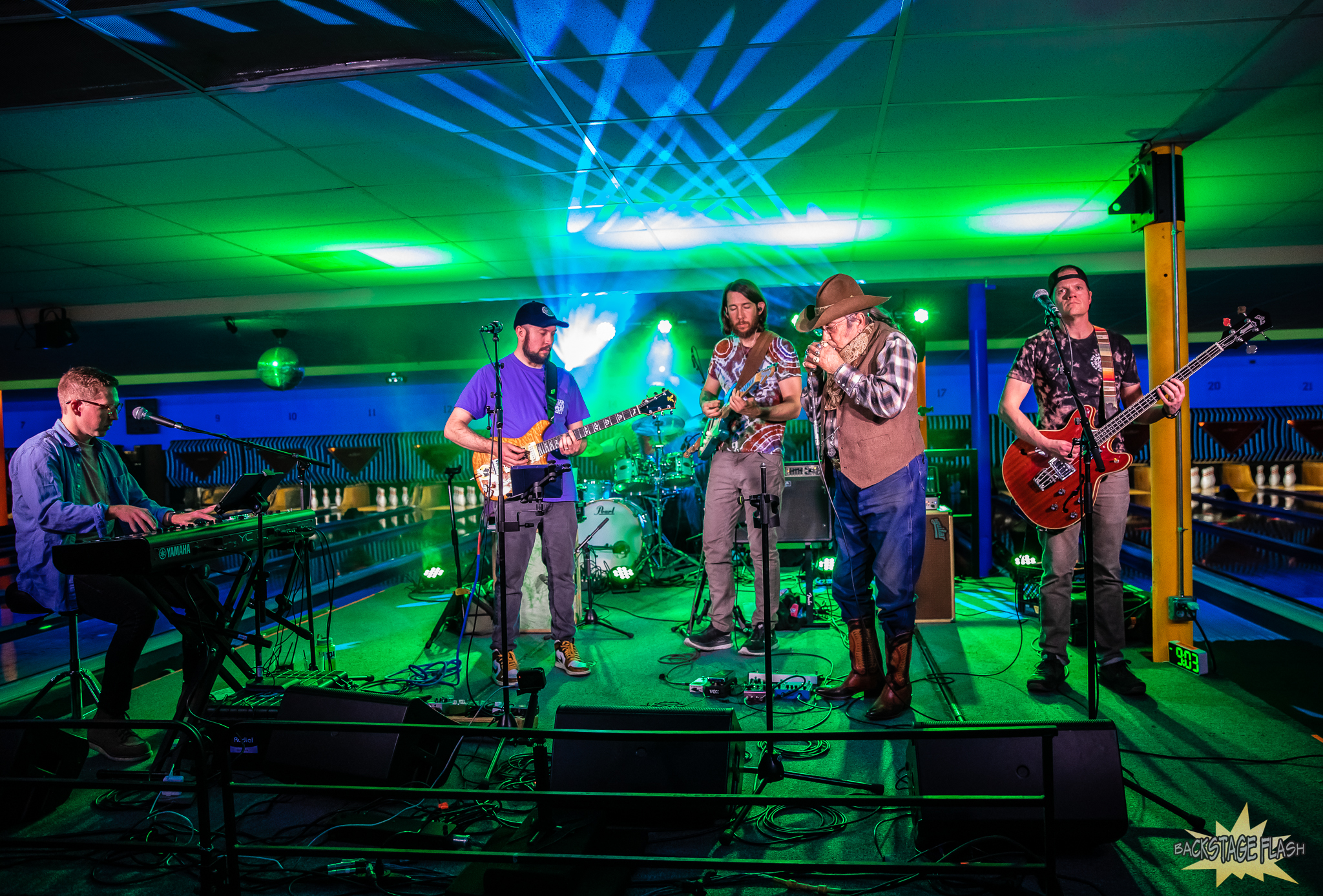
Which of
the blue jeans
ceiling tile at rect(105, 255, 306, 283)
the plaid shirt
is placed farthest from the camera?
ceiling tile at rect(105, 255, 306, 283)

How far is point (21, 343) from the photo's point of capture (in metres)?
9.07

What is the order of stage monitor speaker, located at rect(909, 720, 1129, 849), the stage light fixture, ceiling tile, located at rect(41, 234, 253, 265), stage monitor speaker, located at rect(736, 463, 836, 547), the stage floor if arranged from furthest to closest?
the stage light fixture
ceiling tile, located at rect(41, 234, 253, 265)
stage monitor speaker, located at rect(736, 463, 836, 547)
the stage floor
stage monitor speaker, located at rect(909, 720, 1129, 849)

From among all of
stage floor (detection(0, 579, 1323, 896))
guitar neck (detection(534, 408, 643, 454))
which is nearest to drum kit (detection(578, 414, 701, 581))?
stage floor (detection(0, 579, 1323, 896))

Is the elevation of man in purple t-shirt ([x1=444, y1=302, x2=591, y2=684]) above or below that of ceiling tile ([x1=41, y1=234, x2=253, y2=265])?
below

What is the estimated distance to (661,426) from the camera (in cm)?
723

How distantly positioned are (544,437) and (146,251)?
4708mm

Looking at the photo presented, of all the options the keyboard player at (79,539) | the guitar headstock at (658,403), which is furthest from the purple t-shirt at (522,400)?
the keyboard player at (79,539)

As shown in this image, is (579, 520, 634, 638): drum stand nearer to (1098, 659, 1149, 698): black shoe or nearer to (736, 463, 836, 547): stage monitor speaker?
(736, 463, 836, 547): stage monitor speaker

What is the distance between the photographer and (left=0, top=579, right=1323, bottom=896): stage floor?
217 centimetres

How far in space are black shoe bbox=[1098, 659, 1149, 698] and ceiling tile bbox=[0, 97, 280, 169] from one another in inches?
208

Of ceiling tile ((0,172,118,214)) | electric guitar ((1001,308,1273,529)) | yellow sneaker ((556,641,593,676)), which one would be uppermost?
ceiling tile ((0,172,118,214))

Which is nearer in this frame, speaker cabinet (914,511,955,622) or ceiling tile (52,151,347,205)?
ceiling tile (52,151,347,205)

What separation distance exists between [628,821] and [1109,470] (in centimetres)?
277

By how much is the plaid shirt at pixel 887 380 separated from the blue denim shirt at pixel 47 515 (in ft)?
11.1
